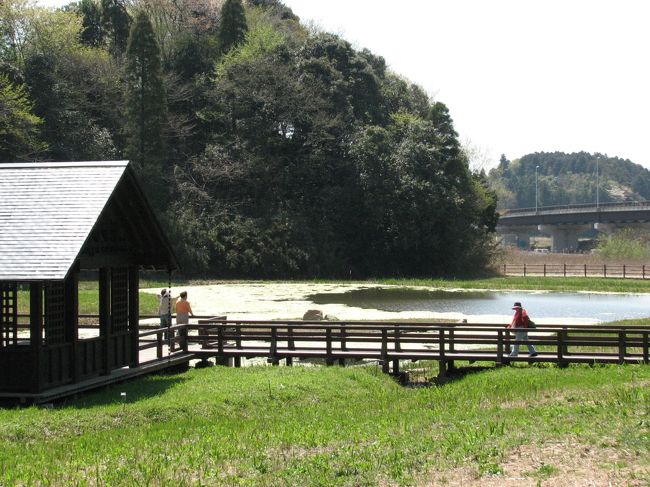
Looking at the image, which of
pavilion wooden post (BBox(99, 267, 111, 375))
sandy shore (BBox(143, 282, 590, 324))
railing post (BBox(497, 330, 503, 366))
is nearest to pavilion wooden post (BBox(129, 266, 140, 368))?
pavilion wooden post (BBox(99, 267, 111, 375))

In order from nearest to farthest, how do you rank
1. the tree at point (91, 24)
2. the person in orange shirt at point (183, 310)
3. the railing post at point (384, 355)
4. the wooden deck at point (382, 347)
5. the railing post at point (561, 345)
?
the railing post at point (561, 345)
the wooden deck at point (382, 347)
the railing post at point (384, 355)
the person in orange shirt at point (183, 310)
the tree at point (91, 24)

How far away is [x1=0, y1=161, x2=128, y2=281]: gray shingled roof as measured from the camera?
57.9ft

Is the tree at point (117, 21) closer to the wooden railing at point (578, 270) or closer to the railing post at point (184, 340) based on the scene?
the wooden railing at point (578, 270)

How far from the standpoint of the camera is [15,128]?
55.2 meters

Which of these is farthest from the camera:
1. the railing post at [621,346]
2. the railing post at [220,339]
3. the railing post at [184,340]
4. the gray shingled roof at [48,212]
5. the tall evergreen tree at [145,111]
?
the tall evergreen tree at [145,111]

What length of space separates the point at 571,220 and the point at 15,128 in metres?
83.3

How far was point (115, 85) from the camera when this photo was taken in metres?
66.1

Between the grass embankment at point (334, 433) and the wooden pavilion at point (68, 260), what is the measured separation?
44.3 inches

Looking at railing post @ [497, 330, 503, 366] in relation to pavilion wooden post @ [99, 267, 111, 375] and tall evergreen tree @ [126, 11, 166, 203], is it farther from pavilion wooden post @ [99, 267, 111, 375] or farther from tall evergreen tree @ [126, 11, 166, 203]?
tall evergreen tree @ [126, 11, 166, 203]

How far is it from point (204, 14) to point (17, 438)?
77.2 m

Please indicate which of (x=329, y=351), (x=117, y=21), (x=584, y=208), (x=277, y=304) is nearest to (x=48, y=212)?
(x=329, y=351)

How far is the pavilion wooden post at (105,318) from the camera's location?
2078cm

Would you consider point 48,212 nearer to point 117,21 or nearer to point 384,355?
point 384,355

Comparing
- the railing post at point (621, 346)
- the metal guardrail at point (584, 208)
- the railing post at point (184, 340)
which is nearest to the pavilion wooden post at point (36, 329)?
the railing post at point (184, 340)
